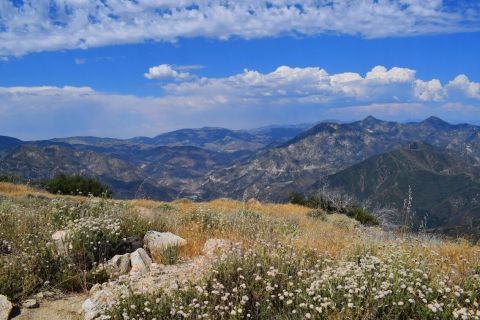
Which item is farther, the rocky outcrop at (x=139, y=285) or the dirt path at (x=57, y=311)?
the dirt path at (x=57, y=311)

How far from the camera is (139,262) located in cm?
848

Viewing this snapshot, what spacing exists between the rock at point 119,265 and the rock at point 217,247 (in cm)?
152

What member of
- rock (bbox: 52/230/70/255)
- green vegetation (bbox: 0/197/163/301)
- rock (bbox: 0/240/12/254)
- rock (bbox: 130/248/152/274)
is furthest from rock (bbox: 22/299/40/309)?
rock (bbox: 0/240/12/254)

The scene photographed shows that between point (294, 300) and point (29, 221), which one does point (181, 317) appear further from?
point (29, 221)

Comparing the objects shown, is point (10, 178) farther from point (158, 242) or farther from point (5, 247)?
point (158, 242)

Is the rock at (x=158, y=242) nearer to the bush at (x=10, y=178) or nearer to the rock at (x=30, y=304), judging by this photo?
the rock at (x=30, y=304)

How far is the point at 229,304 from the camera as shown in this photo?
5.79 metres

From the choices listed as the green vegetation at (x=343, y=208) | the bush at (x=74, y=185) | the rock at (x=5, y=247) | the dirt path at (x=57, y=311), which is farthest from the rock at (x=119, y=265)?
the bush at (x=74, y=185)

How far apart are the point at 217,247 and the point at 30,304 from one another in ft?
10.5

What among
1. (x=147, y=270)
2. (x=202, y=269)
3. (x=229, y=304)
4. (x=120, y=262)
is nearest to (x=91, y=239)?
(x=120, y=262)

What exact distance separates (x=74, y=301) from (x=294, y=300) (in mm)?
3650

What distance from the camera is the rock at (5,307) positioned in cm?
645

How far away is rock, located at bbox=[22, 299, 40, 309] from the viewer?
6.95 metres

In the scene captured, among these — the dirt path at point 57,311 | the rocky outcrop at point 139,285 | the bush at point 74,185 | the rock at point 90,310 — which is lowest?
the bush at point 74,185
